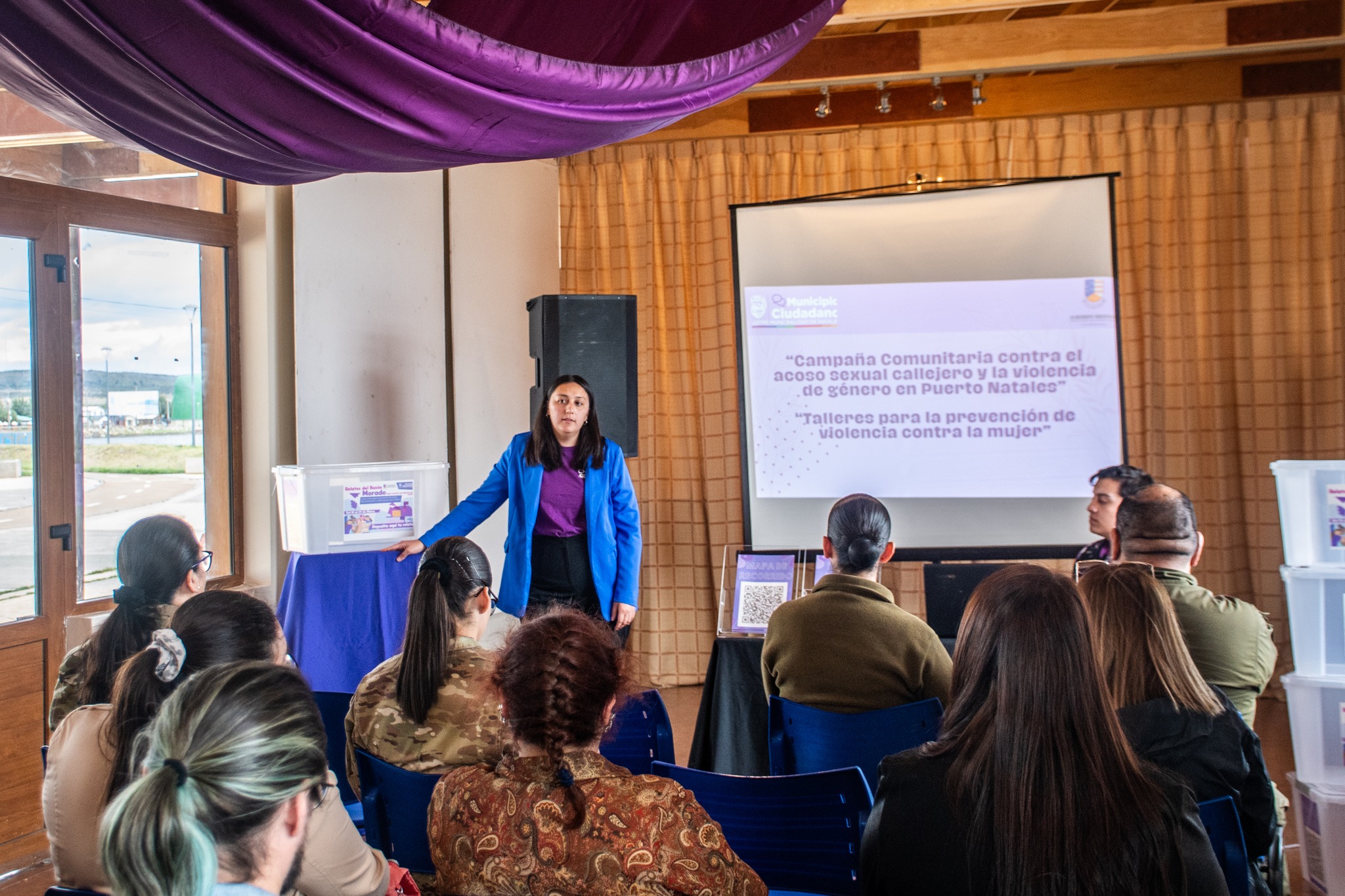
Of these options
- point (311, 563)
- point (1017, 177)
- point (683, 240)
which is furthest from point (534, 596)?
point (1017, 177)

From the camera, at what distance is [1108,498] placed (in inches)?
124

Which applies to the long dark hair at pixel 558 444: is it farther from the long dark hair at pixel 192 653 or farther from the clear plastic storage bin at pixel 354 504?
the long dark hair at pixel 192 653

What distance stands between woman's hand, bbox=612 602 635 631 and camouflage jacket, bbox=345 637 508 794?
1.63m

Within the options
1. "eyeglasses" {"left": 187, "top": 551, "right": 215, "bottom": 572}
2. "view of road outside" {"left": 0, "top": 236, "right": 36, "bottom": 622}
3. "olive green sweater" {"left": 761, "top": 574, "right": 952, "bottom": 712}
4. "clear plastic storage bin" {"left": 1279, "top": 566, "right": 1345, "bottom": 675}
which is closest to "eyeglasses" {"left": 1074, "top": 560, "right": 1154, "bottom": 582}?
"olive green sweater" {"left": 761, "top": 574, "right": 952, "bottom": 712}

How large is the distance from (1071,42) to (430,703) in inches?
153

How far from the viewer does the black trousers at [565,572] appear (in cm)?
344

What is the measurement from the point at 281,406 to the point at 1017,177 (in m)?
3.58

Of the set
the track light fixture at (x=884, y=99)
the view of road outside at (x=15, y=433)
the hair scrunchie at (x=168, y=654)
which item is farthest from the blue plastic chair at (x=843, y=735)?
the track light fixture at (x=884, y=99)

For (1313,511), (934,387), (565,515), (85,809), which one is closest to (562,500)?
(565,515)

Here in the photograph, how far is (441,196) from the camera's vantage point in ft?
14.7

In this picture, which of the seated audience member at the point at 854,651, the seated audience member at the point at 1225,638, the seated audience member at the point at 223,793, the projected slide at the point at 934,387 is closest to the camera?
the seated audience member at the point at 223,793

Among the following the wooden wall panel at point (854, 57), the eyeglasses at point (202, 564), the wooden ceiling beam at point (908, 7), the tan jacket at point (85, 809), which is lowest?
the tan jacket at point (85, 809)

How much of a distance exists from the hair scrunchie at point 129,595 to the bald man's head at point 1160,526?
2.06m

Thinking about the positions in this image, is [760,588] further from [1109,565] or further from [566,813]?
[566,813]
